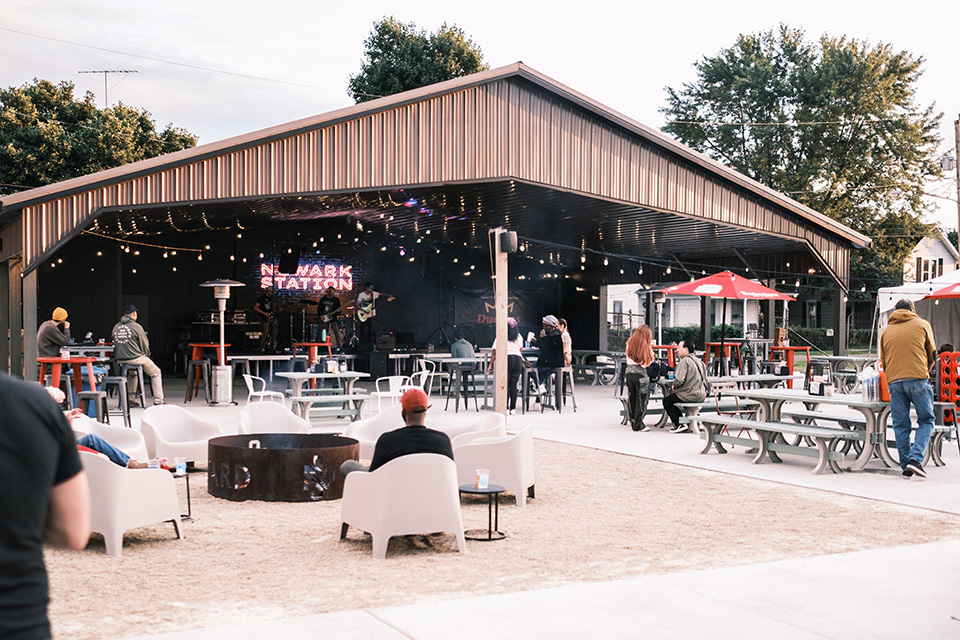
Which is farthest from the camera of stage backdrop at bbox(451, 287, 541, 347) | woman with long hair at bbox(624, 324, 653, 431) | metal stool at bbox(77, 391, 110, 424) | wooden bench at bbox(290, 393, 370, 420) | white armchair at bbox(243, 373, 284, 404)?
stage backdrop at bbox(451, 287, 541, 347)

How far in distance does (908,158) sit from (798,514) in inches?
1268

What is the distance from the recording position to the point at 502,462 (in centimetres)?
700

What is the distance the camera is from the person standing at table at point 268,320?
2120cm

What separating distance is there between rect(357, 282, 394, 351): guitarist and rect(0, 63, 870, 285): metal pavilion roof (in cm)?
354

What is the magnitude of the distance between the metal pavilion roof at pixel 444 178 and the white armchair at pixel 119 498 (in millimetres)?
7066

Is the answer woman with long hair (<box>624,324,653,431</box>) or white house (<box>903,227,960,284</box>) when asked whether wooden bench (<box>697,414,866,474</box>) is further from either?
white house (<box>903,227,960,284</box>)

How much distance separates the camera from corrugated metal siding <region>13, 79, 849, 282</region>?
474 inches

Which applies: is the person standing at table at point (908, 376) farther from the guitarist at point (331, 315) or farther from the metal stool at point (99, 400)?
the guitarist at point (331, 315)

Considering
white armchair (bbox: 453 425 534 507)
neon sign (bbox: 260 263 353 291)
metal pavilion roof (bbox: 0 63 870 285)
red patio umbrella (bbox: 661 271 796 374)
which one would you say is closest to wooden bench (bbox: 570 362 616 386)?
metal pavilion roof (bbox: 0 63 870 285)

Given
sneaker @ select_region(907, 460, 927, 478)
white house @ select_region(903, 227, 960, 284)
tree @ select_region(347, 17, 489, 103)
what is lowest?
sneaker @ select_region(907, 460, 927, 478)

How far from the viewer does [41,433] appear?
173cm

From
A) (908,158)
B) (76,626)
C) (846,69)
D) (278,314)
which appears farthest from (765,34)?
(76,626)

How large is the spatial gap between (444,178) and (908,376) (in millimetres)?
7278

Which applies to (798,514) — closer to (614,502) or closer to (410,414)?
(614,502)
